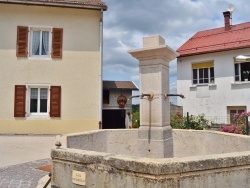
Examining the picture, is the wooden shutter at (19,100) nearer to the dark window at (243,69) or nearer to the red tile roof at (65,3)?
the red tile roof at (65,3)

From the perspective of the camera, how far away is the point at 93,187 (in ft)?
10.1

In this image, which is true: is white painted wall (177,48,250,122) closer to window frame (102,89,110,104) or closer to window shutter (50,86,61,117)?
window frame (102,89,110,104)

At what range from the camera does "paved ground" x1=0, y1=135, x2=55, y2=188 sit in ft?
16.6

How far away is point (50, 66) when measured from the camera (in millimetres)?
13500

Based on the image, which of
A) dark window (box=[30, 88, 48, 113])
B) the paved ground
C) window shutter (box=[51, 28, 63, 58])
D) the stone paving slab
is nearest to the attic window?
window shutter (box=[51, 28, 63, 58])

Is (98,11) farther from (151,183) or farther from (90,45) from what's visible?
(151,183)

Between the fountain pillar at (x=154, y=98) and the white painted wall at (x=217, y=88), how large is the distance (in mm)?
12605

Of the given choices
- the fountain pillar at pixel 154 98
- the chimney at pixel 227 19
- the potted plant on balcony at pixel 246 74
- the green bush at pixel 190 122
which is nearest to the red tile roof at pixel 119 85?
the green bush at pixel 190 122

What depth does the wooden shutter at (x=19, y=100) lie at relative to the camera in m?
13.0

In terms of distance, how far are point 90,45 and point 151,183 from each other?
12036mm

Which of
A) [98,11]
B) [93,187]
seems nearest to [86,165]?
[93,187]

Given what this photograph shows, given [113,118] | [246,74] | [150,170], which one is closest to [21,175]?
[150,170]

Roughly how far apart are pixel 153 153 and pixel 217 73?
44.5 feet

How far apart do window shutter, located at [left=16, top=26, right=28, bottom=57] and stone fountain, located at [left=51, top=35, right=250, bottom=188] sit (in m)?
9.74
